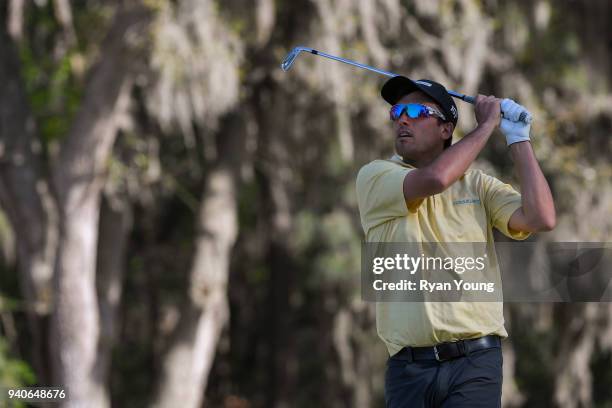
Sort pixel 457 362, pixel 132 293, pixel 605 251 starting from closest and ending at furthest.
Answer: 1. pixel 457 362
2. pixel 605 251
3. pixel 132 293

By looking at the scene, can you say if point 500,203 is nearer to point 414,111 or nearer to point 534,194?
Result: point 534,194

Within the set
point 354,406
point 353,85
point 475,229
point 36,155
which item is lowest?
point 354,406

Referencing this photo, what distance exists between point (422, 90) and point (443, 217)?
16.9 inches

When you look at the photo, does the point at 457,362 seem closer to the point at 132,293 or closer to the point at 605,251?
the point at 605,251

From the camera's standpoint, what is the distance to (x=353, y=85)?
9.61 m

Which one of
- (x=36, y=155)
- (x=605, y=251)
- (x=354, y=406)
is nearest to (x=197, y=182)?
(x=354, y=406)

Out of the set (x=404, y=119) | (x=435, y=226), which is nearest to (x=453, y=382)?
(x=435, y=226)

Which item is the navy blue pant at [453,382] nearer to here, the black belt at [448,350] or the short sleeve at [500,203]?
the black belt at [448,350]

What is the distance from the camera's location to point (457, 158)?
3203mm

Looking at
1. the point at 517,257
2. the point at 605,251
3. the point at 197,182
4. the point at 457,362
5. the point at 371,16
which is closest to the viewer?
the point at 457,362

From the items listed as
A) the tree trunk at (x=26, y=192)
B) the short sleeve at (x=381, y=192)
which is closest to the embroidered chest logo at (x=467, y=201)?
the short sleeve at (x=381, y=192)

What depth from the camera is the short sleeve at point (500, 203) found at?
3338 millimetres

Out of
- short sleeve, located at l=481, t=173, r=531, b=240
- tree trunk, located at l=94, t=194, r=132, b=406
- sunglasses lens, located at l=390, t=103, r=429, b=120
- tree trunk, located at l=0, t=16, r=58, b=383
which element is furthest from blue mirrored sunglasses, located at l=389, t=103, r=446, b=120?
tree trunk, located at l=94, t=194, r=132, b=406

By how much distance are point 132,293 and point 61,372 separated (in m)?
9.73
